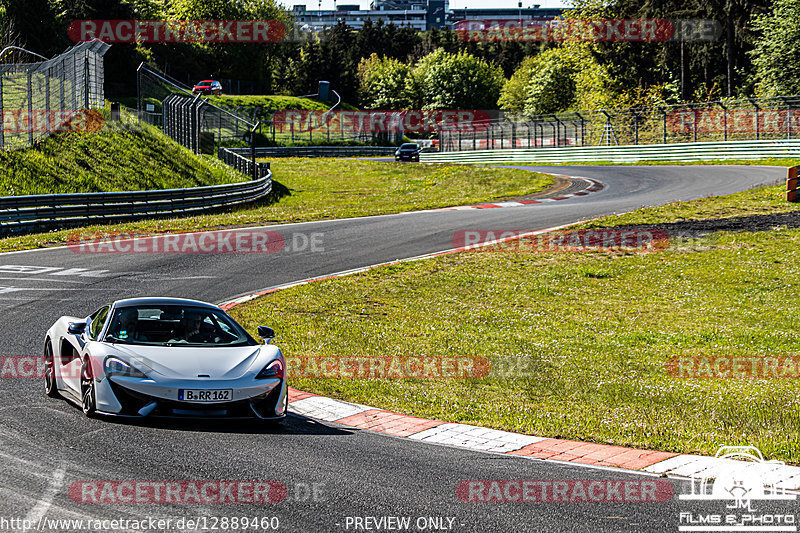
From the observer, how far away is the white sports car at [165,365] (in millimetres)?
8023

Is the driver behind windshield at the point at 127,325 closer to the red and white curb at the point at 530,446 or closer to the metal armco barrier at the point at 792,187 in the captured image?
the red and white curb at the point at 530,446

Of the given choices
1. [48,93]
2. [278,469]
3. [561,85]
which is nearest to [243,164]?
[48,93]

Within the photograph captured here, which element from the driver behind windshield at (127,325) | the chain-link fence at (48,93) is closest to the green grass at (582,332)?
the driver behind windshield at (127,325)

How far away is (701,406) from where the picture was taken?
31.8 ft

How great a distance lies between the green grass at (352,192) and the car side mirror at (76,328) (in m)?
14.3

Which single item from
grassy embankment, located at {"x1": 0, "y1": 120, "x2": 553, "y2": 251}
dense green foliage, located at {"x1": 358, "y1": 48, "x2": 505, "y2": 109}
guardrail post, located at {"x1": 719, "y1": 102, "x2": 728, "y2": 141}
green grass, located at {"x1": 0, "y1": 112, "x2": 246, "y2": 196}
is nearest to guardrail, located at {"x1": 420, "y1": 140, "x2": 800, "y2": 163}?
guardrail post, located at {"x1": 719, "y1": 102, "x2": 728, "y2": 141}

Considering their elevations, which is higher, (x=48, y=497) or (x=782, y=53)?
(x=782, y=53)

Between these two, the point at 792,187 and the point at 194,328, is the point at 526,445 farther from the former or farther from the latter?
the point at 792,187

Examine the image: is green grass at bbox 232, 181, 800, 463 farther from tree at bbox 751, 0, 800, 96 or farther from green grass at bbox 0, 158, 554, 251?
tree at bbox 751, 0, 800, 96

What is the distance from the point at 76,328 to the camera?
9070 mm

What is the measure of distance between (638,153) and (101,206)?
38.0 metres

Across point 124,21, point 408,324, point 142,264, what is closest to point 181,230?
point 142,264

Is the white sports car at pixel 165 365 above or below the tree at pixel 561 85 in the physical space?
below

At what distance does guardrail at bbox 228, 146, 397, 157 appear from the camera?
3049 inches
